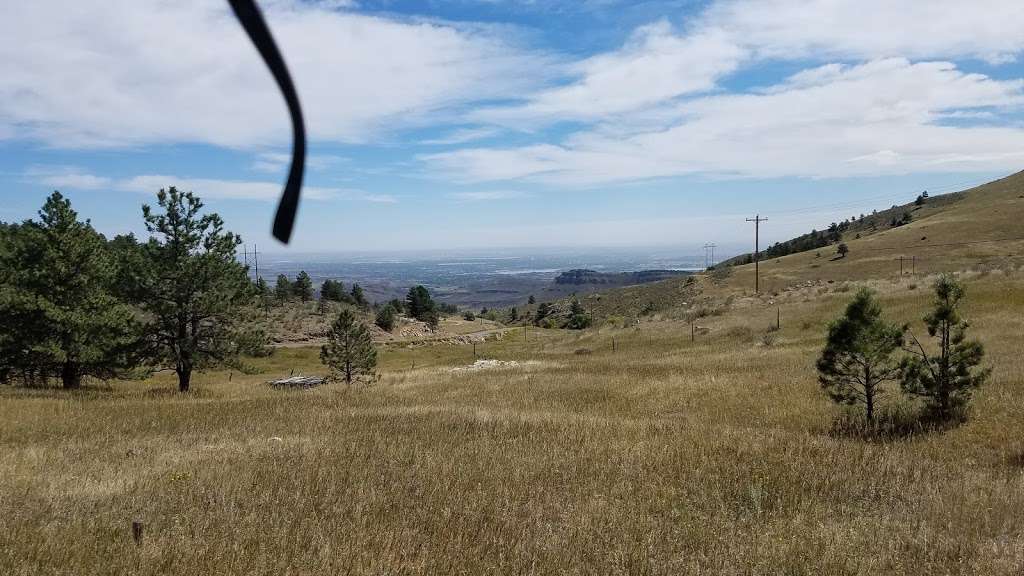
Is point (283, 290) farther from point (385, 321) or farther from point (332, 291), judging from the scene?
point (385, 321)

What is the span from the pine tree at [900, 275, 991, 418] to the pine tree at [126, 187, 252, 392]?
23372 mm

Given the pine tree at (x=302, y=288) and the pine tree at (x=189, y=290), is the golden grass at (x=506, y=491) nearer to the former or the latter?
the pine tree at (x=189, y=290)

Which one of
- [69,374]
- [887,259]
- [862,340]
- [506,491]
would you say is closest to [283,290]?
[69,374]

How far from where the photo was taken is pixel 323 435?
471 inches

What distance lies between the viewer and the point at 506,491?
7.75 metres

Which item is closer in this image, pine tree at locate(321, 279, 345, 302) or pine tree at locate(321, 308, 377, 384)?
pine tree at locate(321, 308, 377, 384)

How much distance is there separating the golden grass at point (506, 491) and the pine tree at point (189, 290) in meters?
9.23

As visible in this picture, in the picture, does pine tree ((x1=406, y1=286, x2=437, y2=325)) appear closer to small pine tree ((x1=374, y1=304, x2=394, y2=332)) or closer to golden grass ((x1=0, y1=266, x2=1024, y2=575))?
small pine tree ((x1=374, y1=304, x2=394, y2=332))

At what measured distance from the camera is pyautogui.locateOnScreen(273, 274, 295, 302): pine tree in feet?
289

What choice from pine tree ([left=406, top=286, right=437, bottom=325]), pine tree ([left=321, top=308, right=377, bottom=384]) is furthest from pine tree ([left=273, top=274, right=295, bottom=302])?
pine tree ([left=321, top=308, right=377, bottom=384])

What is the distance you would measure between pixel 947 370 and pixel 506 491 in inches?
387

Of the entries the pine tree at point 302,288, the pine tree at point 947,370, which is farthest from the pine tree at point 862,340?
the pine tree at point 302,288

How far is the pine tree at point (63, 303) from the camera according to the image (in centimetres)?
2391

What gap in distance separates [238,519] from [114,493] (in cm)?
217
